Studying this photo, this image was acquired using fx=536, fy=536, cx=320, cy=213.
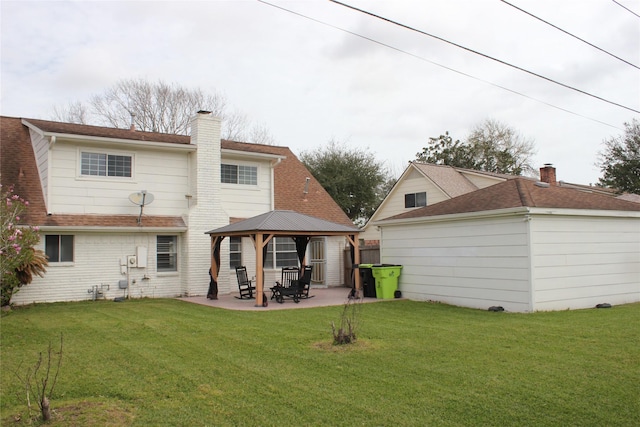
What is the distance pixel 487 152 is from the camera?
139 feet

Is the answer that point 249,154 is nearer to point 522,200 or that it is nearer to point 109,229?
point 109,229

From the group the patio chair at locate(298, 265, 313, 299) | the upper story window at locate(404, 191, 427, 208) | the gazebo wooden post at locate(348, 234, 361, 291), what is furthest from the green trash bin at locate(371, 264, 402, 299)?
the upper story window at locate(404, 191, 427, 208)

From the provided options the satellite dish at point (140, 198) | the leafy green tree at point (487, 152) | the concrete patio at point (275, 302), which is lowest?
the concrete patio at point (275, 302)

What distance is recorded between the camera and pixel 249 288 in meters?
16.0

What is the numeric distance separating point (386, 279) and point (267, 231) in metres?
4.05

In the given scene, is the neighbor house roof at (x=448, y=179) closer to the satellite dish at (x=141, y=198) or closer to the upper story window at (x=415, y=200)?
the upper story window at (x=415, y=200)

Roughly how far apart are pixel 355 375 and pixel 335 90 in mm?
12634

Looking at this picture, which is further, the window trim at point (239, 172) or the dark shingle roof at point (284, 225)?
the window trim at point (239, 172)

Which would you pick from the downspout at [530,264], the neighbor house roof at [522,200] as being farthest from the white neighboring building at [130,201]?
the downspout at [530,264]

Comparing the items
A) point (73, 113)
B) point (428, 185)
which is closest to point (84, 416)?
point (428, 185)

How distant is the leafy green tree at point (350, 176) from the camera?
35.0m

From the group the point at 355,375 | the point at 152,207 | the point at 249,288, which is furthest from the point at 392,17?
the point at 152,207

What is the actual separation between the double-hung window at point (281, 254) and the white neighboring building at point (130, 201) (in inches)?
3.2

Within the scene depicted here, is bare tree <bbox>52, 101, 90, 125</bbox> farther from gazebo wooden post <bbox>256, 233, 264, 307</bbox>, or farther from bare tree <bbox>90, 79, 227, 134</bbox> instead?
gazebo wooden post <bbox>256, 233, 264, 307</bbox>
